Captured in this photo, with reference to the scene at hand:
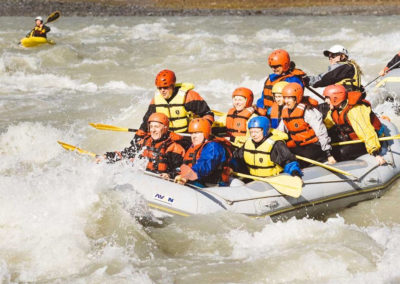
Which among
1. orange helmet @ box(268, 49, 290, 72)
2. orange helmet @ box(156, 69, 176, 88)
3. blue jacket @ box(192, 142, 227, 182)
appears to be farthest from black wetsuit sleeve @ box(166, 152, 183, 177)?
orange helmet @ box(268, 49, 290, 72)

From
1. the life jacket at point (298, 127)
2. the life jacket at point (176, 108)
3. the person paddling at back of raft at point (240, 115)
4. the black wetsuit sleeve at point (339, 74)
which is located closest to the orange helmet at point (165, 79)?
the life jacket at point (176, 108)

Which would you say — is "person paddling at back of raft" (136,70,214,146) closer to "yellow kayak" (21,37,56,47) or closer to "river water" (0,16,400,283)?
"river water" (0,16,400,283)

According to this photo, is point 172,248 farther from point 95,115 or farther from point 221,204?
point 95,115

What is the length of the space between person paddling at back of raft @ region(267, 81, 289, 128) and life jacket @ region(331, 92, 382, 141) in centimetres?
56

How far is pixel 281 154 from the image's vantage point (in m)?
5.04

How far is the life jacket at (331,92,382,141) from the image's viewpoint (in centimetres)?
562

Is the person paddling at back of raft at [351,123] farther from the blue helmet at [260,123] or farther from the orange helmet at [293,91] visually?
the blue helmet at [260,123]

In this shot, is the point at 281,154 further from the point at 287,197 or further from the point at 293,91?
the point at 293,91

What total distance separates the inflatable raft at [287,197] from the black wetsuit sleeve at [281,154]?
10.0 inches

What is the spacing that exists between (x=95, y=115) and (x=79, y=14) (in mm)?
18728

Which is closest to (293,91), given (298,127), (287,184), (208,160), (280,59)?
(298,127)

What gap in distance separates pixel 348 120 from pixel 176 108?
70.6 inches

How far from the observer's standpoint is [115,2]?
30.3 meters

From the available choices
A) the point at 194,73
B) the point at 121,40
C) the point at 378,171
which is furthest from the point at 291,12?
the point at 378,171
